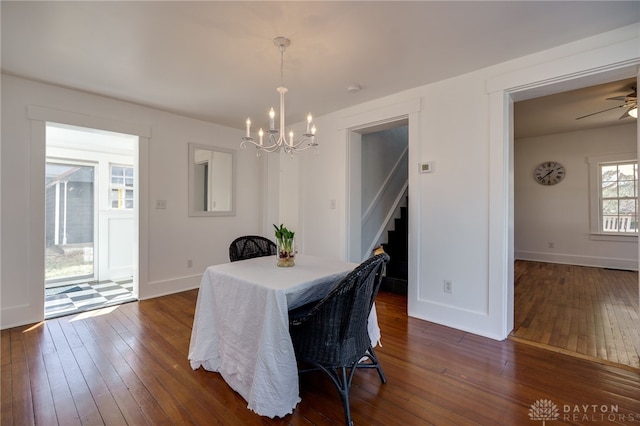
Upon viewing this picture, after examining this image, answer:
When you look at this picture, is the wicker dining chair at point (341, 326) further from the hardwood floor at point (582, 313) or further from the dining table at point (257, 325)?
the hardwood floor at point (582, 313)

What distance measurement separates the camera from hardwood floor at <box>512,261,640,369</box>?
7.86 ft

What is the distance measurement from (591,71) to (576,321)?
2.34 metres

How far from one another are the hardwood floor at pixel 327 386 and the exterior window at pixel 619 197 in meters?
4.73

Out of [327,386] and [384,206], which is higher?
[384,206]

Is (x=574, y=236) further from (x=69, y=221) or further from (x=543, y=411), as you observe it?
(x=69, y=221)

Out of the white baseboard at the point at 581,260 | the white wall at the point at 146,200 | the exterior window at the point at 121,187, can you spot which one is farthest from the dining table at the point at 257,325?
the white baseboard at the point at 581,260

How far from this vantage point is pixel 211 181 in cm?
439

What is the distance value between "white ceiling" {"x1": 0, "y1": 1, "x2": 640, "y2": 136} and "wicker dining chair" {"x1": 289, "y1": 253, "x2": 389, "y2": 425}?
1661mm

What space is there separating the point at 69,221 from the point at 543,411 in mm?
5926

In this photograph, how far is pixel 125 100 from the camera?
11.3ft

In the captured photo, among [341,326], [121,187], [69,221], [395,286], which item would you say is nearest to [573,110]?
[395,286]

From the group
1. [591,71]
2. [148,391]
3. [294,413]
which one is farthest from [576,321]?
[148,391]

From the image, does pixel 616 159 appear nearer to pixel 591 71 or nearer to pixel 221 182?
pixel 591 71

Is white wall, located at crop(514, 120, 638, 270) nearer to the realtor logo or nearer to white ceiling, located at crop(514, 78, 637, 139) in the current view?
white ceiling, located at crop(514, 78, 637, 139)
